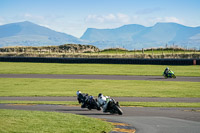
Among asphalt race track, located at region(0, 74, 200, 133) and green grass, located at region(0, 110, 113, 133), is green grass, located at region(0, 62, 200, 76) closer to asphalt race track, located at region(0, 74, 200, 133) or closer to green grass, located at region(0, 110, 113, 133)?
asphalt race track, located at region(0, 74, 200, 133)

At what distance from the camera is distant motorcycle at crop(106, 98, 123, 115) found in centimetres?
1819

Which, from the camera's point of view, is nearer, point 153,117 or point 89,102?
point 153,117

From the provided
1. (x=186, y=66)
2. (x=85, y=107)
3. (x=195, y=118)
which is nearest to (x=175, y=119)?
(x=195, y=118)

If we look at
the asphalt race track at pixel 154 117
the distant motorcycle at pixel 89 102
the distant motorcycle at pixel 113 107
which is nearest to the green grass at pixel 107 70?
the asphalt race track at pixel 154 117

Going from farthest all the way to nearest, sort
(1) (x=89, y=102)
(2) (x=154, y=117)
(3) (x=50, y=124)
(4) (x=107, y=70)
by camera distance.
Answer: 1. (4) (x=107, y=70)
2. (1) (x=89, y=102)
3. (2) (x=154, y=117)
4. (3) (x=50, y=124)

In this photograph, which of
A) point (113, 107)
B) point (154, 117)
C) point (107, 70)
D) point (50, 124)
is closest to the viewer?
point (50, 124)

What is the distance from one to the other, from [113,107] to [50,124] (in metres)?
5.46

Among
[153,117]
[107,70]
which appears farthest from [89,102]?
[107,70]

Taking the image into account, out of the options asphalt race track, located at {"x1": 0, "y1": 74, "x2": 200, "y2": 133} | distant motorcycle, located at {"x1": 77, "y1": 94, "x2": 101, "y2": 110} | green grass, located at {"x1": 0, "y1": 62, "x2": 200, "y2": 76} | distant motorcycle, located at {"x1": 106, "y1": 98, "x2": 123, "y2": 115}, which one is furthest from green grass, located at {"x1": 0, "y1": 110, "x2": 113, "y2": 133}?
green grass, located at {"x1": 0, "y1": 62, "x2": 200, "y2": 76}

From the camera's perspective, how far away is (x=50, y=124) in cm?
1343

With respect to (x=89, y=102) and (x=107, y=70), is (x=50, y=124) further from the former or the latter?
(x=107, y=70)

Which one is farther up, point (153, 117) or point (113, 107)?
point (113, 107)

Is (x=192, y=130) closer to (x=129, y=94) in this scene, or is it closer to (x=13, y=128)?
(x=13, y=128)

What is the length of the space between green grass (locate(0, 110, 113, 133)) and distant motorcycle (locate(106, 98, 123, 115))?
2.97 metres
